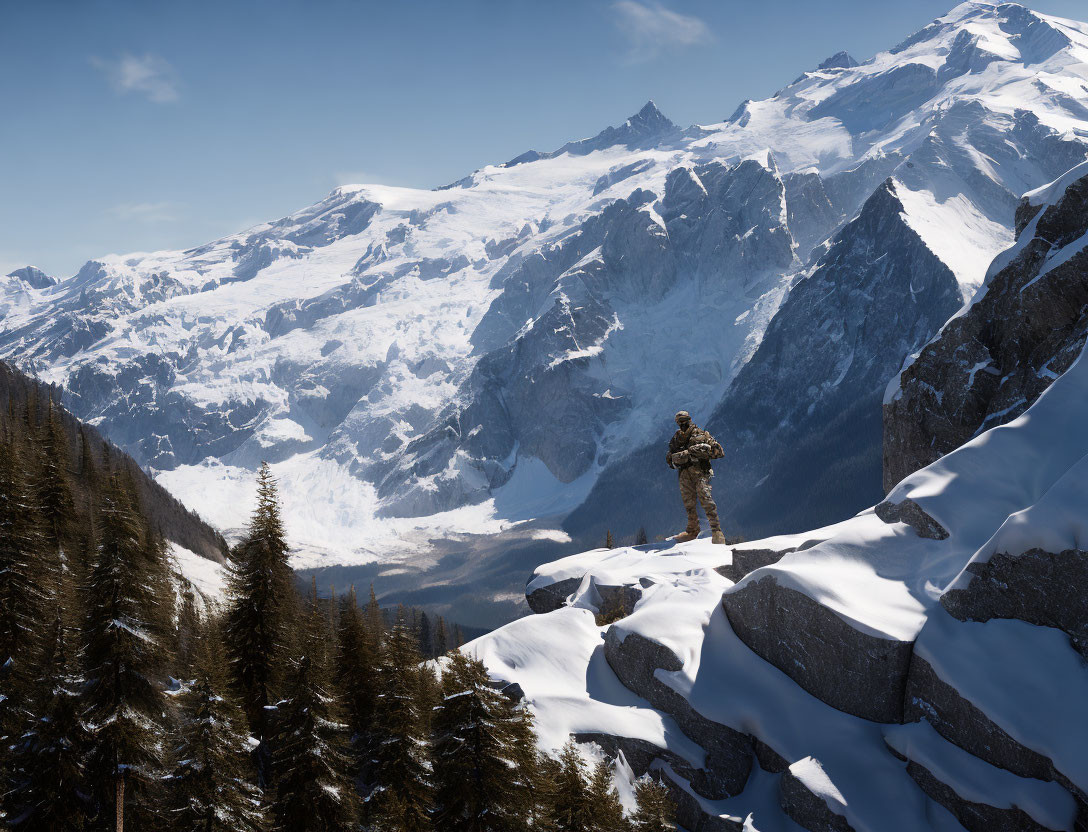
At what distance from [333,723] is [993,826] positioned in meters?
15.8

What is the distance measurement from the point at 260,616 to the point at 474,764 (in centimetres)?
1072

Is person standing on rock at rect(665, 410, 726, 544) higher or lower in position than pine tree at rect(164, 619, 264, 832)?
higher

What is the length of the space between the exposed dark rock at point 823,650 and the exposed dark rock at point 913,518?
368cm

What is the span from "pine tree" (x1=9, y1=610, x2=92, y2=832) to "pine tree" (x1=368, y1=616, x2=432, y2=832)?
760 cm

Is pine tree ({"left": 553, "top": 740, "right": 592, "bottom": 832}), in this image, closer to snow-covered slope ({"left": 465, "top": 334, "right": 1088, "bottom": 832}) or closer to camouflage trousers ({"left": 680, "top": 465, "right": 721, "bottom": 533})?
snow-covered slope ({"left": 465, "top": 334, "right": 1088, "bottom": 832})

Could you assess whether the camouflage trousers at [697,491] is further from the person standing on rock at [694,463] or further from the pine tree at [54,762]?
the pine tree at [54,762]

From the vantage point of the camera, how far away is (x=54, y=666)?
66.6ft

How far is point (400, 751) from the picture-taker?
20297 mm

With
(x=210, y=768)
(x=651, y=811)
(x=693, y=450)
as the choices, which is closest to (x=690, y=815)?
(x=651, y=811)

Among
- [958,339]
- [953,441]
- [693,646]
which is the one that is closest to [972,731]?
[693,646]

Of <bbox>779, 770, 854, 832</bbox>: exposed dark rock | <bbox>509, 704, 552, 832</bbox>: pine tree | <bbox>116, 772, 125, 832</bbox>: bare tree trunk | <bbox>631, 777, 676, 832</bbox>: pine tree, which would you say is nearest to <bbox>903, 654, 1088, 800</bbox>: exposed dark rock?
<bbox>779, 770, 854, 832</bbox>: exposed dark rock

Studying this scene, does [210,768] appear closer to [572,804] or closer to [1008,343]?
[572,804]

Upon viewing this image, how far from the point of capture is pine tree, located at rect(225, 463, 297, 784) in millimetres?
24484

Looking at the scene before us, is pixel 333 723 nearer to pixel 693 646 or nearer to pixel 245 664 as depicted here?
pixel 245 664
